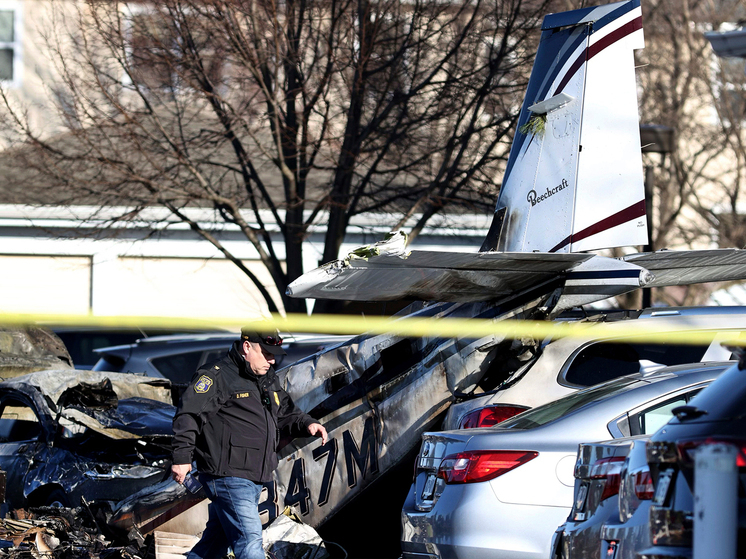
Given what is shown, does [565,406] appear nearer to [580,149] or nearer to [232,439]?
[232,439]

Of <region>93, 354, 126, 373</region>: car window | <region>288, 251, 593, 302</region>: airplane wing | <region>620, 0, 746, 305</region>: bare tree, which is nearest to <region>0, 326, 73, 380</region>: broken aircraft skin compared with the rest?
<region>93, 354, 126, 373</region>: car window

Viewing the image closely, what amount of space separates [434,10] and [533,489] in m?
7.52

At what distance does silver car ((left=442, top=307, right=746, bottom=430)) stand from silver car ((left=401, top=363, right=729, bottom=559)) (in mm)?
935

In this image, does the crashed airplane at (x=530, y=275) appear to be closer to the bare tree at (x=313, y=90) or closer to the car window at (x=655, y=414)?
the car window at (x=655, y=414)

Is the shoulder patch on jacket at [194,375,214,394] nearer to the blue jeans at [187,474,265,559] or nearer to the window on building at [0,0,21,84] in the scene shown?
the blue jeans at [187,474,265,559]

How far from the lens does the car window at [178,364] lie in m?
11.8

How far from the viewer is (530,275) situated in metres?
6.33

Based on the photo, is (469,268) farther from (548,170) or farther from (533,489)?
(548,170)

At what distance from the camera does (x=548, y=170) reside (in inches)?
298

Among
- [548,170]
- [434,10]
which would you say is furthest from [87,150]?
[548,170]

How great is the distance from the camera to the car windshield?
534cm

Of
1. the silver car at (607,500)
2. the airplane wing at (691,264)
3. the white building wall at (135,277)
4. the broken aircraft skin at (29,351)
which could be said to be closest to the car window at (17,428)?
the broken aircraft skin at (29,351)

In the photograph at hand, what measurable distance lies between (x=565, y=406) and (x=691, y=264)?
5.82ft

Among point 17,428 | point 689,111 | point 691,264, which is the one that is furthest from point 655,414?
point 689,111
